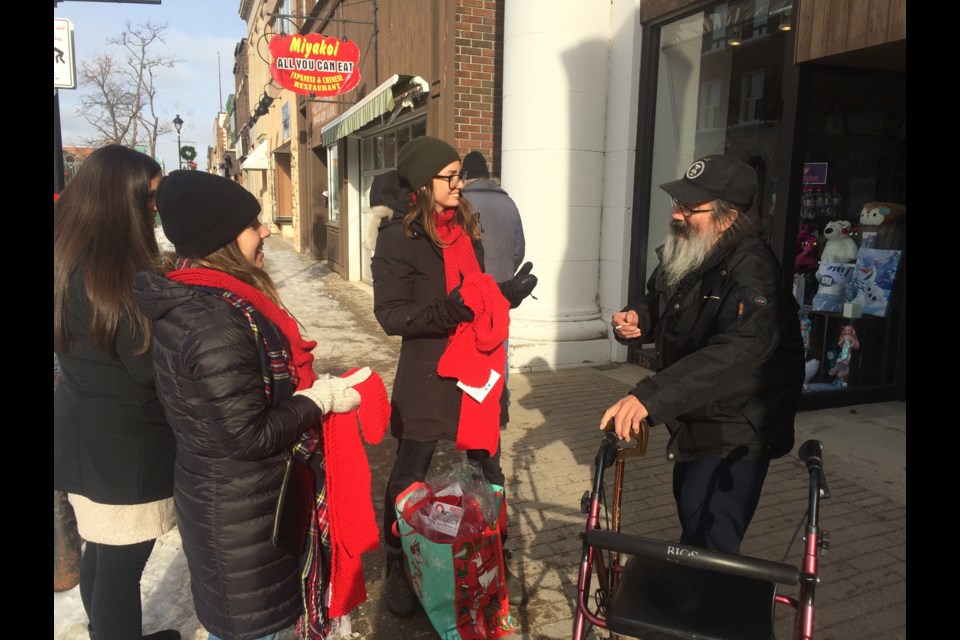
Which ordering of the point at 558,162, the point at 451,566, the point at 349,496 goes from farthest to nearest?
the point at 558,162
the point at 451,566
the point at 349,496

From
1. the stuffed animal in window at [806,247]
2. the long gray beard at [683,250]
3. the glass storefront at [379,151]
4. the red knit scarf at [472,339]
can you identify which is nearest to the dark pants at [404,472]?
the red knit scarf at [472,339]

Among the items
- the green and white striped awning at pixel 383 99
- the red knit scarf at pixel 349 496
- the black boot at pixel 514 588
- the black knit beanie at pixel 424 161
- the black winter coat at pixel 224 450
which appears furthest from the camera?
the green and white striped awning at pixel 383 99

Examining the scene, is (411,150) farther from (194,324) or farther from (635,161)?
(635,161)

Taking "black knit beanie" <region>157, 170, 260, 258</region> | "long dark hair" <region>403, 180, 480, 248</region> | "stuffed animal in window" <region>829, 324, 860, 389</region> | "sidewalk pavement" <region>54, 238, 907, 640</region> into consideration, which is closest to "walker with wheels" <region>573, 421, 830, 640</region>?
"sidewalk pavement" <region>54, 238, 907, 640</region>

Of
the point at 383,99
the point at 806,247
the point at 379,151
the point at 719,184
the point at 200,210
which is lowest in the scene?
the point at 806,247

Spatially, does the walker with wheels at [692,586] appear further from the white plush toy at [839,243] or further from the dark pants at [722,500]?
the white plush toy at [839,243]

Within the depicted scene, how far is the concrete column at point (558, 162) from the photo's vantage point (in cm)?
702

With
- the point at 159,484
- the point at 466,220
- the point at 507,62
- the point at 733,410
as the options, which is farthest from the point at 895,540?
the point at 507,62

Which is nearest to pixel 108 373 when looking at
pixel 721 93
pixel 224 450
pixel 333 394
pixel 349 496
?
pixel 224 450

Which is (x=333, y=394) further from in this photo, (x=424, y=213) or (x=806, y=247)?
(x=806, y=247)

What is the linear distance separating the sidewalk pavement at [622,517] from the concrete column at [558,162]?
2.33 feet

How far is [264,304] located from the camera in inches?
82.6

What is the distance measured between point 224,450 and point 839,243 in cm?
575

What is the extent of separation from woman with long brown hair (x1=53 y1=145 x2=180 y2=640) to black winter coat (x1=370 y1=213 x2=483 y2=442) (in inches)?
36.1
